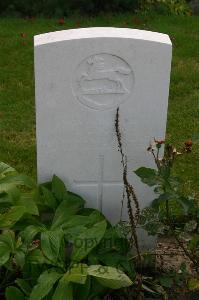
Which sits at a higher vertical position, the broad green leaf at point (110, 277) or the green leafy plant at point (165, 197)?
the green leafy plant at point (165, 197)

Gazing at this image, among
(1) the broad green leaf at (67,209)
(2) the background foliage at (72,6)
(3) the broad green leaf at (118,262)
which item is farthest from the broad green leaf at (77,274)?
(2) the background foliage at (72,6)

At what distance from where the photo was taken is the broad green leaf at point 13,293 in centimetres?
287

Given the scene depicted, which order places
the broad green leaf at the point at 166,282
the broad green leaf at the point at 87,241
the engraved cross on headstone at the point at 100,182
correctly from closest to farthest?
1. the broad green leaf at the point at 87,241
2. the broad green leaf at the point at 166,282
3. the engraved cross on headstone at the point at 100,182

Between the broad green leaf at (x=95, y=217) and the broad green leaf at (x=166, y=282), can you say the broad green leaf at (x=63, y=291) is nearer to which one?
the broad green leaf at (x=95, y=217)

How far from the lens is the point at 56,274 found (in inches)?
112

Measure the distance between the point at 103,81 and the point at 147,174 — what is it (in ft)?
1.66

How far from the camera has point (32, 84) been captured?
5777 millimetres

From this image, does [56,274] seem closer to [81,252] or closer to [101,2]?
[81,252]

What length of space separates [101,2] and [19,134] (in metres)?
3.41

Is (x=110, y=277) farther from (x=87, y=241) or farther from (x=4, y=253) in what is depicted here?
(x=4, y=253)

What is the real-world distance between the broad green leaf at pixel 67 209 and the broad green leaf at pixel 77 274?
32 cm

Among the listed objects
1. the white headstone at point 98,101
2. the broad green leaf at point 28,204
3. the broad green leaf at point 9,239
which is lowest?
the broad green leaf at point 9,239

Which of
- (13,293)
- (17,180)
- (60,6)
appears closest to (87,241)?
(13,293)

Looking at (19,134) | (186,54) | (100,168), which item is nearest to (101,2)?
(186,54)
